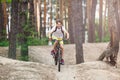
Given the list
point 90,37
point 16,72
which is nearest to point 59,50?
point 16,72

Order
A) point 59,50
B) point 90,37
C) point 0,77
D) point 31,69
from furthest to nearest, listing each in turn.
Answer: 1. point 90,37
2. point 59,50
3. point 31,69
4. point 0,77

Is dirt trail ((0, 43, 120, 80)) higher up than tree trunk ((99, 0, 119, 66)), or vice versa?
tree trunk ((99, 0, 119, 66))

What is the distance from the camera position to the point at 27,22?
1593cm

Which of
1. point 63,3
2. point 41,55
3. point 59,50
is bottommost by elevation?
point 41,55

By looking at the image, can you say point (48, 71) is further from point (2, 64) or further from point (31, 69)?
point (2, 64)

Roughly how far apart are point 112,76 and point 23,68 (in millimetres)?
3094

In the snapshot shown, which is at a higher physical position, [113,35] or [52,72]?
[113,35]

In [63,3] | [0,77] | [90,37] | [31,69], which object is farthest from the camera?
[63,3]

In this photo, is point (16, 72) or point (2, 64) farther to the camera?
point (2, 64)

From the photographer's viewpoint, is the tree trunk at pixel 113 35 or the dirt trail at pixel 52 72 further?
the tree trunk at pixel 113 35

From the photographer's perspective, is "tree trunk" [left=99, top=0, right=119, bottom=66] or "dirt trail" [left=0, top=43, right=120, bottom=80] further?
"tree trunk" [left=99, top=0, right=119, bottom=66]

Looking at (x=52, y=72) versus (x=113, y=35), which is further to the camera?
(x=113, y=35)

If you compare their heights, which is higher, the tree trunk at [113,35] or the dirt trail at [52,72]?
the tree trunk at [113,35]

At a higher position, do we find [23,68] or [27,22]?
[27,22]
